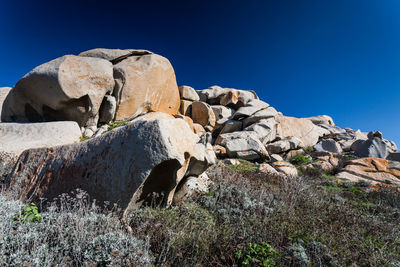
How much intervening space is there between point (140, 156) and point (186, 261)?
1.70 m

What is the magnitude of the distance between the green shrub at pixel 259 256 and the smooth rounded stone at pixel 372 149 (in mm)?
21200

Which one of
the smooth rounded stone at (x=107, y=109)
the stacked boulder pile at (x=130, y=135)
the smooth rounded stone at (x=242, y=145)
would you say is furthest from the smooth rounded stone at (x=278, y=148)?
the smooth rounded stone at (x=107, y=109)

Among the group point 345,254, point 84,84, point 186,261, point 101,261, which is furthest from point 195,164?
point 84,84

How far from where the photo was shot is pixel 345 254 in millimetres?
2879

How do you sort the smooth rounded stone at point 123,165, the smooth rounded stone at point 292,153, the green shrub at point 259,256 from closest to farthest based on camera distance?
the green shrub at point 259,256
the smooth rounded stone at point 123,165
the smooth rounded stone at point 292,153

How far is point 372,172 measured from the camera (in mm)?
11930

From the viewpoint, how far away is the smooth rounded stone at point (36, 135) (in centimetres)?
797

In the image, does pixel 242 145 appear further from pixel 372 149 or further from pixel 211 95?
pixel 372 149

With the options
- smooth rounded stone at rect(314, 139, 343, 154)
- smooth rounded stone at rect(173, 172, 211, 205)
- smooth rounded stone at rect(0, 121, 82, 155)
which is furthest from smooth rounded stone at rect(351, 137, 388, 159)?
smooth rounded stone at rect(0, 121, 82, 155)

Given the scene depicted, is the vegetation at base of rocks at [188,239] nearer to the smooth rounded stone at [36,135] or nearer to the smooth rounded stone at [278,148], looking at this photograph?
the smooth rounded stone at [36,135]

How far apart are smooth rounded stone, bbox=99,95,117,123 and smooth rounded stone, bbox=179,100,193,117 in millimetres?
8242

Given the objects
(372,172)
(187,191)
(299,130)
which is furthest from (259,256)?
(299,130)

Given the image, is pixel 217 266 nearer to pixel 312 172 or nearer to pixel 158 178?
pixel 158 178

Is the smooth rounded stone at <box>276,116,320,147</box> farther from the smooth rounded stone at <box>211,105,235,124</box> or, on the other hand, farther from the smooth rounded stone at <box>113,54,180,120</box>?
the smooth rounded stone at <box>113,54,180,120</box>
